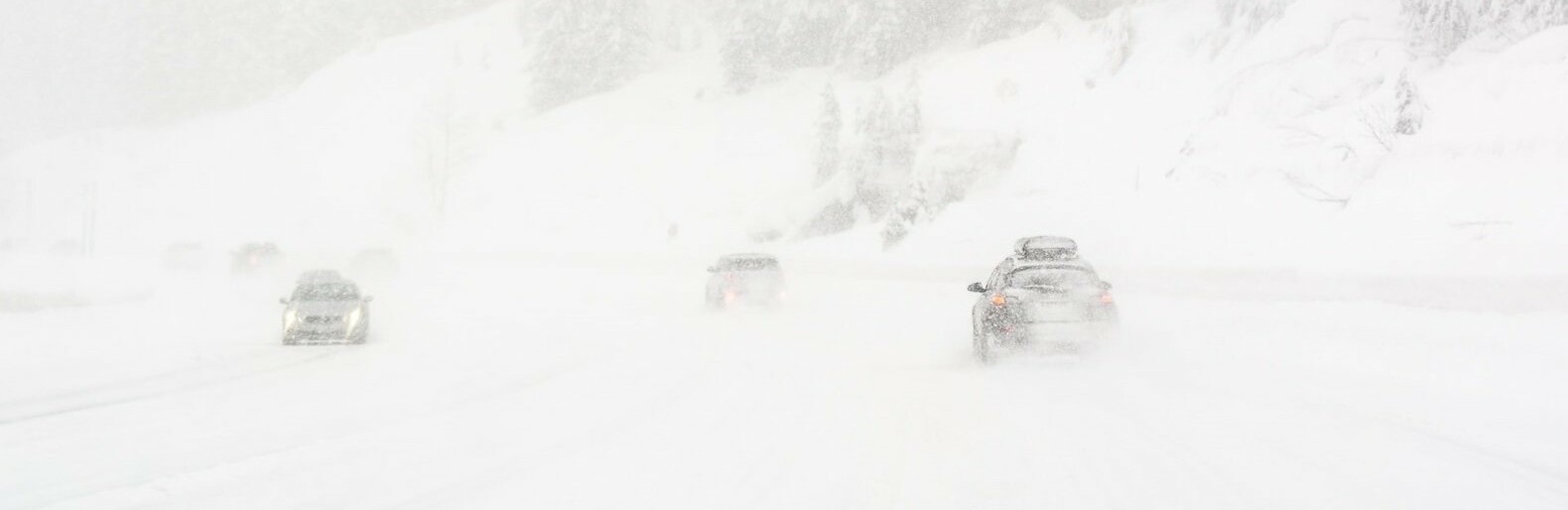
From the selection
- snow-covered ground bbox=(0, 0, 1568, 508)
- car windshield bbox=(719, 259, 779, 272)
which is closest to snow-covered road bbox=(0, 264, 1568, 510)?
snow-covered ground bbox=(0, 0, 1568, 508)

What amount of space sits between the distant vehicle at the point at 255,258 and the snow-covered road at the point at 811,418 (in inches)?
942

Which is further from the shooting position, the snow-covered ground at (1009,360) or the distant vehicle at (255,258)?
the distant vehicle at (255,258)

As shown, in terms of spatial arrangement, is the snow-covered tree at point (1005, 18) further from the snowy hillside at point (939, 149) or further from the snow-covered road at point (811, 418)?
the snow-covered road at point (811, 418)

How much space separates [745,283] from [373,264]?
21.1 m

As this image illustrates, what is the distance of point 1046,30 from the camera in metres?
52.9

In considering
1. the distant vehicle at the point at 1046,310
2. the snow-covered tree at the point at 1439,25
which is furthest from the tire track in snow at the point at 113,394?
the snow-covered tree at the point at 1439,25

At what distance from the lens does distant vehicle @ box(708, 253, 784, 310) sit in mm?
26016

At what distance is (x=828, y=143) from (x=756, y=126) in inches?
574

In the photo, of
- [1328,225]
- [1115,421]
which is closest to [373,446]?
[1115,421]

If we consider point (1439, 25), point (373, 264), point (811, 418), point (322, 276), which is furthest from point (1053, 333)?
point (373, 264)

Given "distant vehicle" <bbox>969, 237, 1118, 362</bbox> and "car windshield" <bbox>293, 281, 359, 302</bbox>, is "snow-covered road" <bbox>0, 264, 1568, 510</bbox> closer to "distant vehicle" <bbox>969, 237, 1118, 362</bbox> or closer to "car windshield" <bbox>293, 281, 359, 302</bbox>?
"distant vehicle" <bbox>969, 237, 1118, 362</bbox>

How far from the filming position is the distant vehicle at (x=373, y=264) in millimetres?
41375

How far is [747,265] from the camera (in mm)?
26391

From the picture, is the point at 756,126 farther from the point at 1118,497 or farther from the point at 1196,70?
the point at 1118,497
